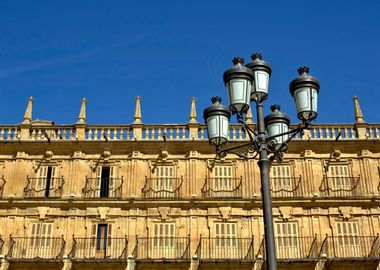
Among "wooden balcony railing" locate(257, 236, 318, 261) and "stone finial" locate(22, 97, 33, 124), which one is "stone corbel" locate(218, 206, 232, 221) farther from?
"stone finial" locate(22, 97, 33, 124)

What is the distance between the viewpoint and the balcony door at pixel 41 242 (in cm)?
2936

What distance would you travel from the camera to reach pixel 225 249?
29.5 metres

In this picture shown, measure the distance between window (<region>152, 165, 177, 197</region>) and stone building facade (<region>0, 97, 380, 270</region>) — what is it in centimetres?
5

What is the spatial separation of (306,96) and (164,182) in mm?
20458

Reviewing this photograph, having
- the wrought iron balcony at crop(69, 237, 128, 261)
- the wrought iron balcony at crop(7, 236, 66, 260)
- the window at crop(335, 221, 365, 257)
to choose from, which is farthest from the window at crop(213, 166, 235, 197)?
the wrought iron balcony at crop(7, 236, 66, 260)

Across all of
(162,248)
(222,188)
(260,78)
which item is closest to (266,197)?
(260,78)

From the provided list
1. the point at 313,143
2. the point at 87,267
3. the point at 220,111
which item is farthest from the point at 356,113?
the point at 220,111

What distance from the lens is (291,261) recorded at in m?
28.6

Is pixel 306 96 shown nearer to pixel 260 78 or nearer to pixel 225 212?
pixel 260 78

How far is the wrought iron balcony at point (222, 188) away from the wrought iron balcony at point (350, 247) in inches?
195

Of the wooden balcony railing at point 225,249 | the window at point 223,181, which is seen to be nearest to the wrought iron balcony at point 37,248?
the wooden balcony railing at point 225,249

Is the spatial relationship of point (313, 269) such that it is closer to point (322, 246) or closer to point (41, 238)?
point (322, 246)

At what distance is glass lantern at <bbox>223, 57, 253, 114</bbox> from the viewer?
36.9ft

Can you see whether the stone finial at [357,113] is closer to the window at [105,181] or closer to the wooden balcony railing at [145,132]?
the wooden balcony railing at [145,132]
